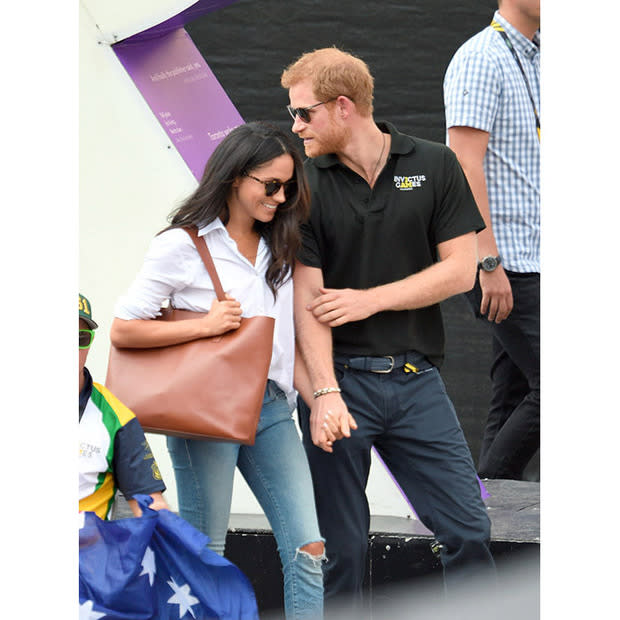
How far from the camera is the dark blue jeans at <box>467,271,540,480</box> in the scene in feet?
13.8

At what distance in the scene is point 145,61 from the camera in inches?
158

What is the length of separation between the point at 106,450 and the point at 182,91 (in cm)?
163

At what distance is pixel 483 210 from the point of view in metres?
4.07

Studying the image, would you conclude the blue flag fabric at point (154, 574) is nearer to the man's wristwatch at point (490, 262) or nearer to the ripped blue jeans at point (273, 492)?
the ripped blue jeans at point (273, 492)

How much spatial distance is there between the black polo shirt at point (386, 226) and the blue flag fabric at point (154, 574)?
2.56 ft

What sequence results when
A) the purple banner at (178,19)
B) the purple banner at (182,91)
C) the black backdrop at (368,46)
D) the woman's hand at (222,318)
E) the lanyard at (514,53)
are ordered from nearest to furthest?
the woman's hand at (222,318), the purple banner at (178,19), the purple banner at (182,91), the lanyard at (514,53), the black backdrop at (368,46)

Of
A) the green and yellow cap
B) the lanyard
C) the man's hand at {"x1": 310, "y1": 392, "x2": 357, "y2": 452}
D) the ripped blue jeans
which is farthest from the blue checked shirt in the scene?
the green and yellow cap

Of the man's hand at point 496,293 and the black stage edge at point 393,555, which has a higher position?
the man's hand at point 496,293

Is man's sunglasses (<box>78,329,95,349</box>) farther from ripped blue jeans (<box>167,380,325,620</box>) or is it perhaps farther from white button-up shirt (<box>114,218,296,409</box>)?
ripped blue jeans (<box>167,380,325,620</box>)

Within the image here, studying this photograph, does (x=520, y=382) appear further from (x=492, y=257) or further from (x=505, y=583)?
(x=505, y=583)

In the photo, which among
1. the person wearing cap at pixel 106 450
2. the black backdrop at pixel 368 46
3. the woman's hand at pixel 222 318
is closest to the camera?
the person wearing cap at pixel 106 450

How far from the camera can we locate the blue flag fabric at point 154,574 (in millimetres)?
2559

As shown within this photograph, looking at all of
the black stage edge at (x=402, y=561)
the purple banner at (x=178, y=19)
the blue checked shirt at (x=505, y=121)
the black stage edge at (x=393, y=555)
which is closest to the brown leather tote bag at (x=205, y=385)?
the black stage edge at (x=402, y=561)

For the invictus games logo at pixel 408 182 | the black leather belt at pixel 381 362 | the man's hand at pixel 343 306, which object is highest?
the invictus games logo at pixel 408 182
